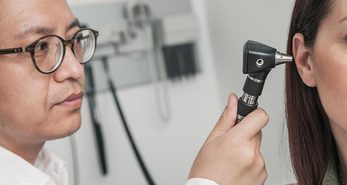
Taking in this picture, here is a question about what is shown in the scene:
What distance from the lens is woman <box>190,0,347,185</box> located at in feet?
2.64

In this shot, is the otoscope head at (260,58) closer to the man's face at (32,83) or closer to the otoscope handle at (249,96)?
the otoscope handle at (249,96)

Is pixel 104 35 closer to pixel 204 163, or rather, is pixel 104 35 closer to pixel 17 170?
pixel 17 170

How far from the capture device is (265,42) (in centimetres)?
156

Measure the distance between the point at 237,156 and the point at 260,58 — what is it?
21 centimetres

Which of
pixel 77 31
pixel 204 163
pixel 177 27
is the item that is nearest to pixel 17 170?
pixel 77 31

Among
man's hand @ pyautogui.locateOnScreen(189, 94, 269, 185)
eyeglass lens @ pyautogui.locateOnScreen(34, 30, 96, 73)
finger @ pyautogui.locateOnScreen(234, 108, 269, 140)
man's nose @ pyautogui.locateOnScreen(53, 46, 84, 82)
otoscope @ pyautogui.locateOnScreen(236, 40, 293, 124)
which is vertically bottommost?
man's hand @ pyautogui.locateOnScreen(189, 94, 269, 185)

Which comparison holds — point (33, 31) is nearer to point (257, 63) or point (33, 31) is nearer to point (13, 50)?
point (13, 50)

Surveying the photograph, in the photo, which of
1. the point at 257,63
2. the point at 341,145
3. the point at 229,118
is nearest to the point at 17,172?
the point at 229,118

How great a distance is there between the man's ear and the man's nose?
24.1 inches

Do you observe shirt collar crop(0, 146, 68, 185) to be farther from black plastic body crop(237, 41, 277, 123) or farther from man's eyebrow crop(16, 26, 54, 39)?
black plastic body crop(237, 41, 277, 123)

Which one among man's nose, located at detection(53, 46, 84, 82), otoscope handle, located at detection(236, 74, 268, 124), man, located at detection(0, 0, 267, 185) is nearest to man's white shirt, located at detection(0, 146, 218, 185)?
man, located at detection(0, 0, 267, 185)

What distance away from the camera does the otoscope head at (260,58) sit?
30.0 inches

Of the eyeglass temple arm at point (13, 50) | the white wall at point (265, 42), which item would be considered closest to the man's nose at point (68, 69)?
the eyeglass temple arm at point (13, 50)

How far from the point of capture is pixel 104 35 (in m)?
1.85
